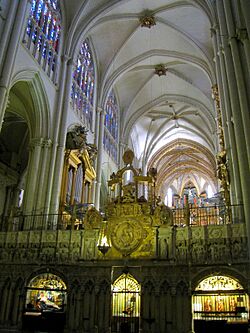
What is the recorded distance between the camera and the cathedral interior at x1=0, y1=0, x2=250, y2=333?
424 inches

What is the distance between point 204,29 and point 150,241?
1523cm

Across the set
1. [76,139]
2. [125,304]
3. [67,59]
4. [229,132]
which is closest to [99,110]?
[67,59]

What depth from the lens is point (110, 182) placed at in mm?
13805

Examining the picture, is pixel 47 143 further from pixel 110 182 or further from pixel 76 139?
pixel 110 182

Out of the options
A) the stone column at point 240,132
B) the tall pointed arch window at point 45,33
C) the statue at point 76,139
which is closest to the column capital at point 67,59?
the tall pointed arch window at point 45,33

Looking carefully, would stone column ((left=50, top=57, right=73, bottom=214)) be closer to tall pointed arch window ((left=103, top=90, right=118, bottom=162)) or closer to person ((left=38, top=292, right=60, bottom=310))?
person ((left=38, top=292, right=60, bottom=310))

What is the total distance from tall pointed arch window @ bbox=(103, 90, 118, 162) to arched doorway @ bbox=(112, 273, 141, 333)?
14246 mm

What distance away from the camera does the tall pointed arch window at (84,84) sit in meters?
20.2

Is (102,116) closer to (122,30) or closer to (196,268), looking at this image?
(122,30)

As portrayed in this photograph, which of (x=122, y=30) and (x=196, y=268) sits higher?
(x=122, y=30)

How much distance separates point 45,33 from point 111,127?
10.6 meters

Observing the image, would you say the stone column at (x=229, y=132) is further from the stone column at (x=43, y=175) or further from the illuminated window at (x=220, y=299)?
the stone column at (x=43, y=175)

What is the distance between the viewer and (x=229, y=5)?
13109 millimetres

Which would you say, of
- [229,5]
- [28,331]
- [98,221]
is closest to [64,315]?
[28,331]
